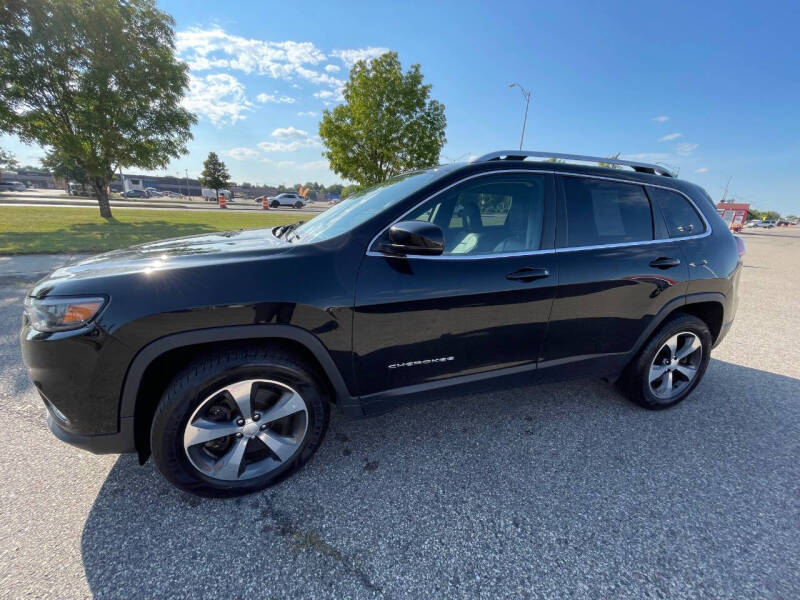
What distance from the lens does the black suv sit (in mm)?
1622

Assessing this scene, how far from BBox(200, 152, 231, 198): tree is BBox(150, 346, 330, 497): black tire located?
70.2 meters

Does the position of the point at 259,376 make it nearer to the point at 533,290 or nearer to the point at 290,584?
the point at 290,584

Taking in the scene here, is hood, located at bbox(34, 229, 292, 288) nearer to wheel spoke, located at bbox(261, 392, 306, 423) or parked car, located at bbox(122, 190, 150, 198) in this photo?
wheel spoke, located at bbox(261, 392, 306, 423)

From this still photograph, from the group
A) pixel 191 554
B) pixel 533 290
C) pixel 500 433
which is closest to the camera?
pixel 191 554

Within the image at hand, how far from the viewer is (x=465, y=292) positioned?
78.2 inches

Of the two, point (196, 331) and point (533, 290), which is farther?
point (533, 290)

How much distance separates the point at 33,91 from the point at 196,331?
64.0ft

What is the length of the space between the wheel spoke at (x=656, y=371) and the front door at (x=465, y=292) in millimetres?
1136

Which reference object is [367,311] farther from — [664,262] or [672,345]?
[672,345]

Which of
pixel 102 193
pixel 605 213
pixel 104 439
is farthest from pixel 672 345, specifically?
pixel 102 193

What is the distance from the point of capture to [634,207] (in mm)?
2525

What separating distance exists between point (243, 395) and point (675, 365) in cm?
313

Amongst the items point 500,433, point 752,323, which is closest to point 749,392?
point 500,433

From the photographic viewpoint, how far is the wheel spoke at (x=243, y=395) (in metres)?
1.79
